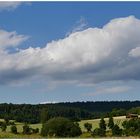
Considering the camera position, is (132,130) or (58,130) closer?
(58,130)

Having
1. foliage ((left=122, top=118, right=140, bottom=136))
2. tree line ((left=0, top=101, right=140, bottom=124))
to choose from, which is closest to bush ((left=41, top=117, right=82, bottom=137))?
foliage ((left=122, top=118, right=140, bottom=136))

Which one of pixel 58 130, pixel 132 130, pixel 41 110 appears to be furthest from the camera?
pixel 41 110

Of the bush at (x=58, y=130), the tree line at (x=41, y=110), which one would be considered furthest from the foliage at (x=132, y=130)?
the tree line at (x=41, y=110)

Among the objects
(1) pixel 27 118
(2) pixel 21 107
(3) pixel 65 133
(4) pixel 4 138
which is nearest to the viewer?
(4) pixel 4 138

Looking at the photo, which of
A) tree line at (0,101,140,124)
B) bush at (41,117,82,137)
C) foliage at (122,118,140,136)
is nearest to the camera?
bush at (41,117,82,137)

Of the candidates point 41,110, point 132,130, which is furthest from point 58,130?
point 41,110

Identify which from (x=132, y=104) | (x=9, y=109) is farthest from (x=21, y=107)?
(x=132, y=104)

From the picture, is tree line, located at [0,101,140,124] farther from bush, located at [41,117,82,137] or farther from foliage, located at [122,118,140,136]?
bush, located at [41,117,82,137]

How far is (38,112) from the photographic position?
53.4 metres

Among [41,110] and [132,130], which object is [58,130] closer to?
[132,130]

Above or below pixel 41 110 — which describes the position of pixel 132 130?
below

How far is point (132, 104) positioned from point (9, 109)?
18.2 m

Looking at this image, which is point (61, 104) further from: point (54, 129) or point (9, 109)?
point (54, 129)

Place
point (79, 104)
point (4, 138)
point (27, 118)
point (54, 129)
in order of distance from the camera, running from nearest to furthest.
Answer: point (4, 138)
point (54, 129)
point (27, 118)
point (79, 104)
